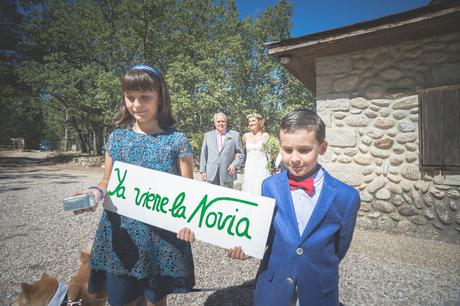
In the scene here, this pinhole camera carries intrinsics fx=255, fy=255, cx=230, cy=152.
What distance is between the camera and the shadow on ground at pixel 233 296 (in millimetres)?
2410

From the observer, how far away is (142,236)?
4.89ft

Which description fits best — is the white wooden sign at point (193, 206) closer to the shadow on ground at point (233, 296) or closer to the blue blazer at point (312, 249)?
the blue blazer at point (312, 249)

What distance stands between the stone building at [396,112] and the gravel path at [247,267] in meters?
0.58

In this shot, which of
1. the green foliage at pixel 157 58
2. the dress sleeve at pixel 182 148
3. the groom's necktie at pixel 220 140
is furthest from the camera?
the green foliage at pixel 157 58

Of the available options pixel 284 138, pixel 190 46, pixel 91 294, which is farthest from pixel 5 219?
pixel 190 46

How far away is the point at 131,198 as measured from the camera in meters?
1.49

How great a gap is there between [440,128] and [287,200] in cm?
422

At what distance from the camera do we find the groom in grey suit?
4.86 meters

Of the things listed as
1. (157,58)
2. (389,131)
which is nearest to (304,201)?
(389,131)

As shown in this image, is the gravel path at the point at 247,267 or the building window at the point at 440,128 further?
the building window at the point at 440,128

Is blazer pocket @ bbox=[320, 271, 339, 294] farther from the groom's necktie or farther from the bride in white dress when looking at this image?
the groom's necktie

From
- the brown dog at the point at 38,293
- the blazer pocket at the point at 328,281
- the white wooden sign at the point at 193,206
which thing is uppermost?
the white wooden sign at the point at 193,206

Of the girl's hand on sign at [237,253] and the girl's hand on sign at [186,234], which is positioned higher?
the girl's hand on sign at [186,234]

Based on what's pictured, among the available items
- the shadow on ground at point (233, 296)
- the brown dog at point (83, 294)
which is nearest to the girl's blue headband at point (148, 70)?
the brown dog at point (83, 294)
